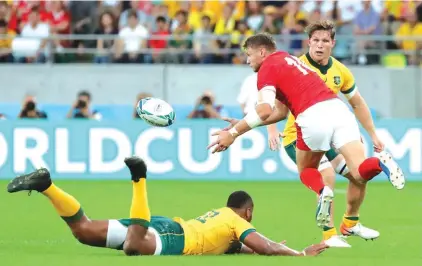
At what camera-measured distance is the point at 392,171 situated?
32.4 feet

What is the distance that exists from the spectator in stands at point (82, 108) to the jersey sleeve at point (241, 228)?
1052 cm

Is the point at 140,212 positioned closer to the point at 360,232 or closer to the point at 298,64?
the point at 298,64

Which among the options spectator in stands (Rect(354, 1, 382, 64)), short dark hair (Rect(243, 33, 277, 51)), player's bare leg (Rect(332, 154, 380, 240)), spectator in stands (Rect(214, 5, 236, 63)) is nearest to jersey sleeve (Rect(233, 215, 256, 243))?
short dark hair (Rect(243, 33, 277, 51))

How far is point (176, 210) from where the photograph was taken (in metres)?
14.5

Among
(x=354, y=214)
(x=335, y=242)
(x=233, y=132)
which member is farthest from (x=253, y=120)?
(x=354, y=214)

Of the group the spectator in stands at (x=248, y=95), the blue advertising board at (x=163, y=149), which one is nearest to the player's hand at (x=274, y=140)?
the spectator in stands at (x=248, y=95)

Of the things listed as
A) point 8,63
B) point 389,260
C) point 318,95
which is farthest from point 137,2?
point 389,260

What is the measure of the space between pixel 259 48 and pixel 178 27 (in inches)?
428

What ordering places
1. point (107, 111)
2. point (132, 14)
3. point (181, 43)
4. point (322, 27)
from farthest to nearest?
1. point (181, 43)
2. point (132, 14)
3. point (107, 111)
4. point (322, 27)

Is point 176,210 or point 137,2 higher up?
point 137,2

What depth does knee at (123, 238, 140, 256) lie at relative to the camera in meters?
9.42

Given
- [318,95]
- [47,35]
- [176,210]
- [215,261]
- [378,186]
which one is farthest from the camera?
[47,35]

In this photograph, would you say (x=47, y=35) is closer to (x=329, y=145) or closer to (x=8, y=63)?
(x=8, y=63)

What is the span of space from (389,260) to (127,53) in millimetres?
12630
